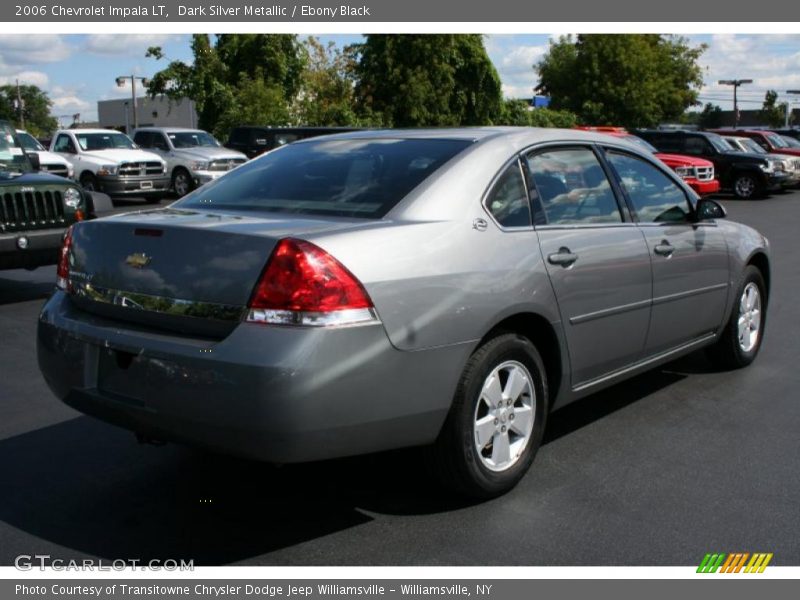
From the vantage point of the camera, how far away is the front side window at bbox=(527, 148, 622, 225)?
4461 mm

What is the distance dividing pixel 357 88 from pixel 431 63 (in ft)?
12.6

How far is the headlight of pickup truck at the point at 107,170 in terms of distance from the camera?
68.5ft

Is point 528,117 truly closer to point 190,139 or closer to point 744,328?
point 190,139

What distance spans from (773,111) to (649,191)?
9591 centimetres

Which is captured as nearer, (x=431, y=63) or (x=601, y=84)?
(x=431, y=63)

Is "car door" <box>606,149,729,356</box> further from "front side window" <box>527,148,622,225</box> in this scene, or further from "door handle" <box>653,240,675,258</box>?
"front side window" <box>527,148,622,225</box>

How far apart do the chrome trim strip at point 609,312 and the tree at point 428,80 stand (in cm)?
3096

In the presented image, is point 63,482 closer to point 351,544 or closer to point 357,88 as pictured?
point 351,544

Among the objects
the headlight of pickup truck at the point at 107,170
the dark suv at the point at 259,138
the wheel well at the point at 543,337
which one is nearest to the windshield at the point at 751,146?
the dark suv at the point at 259,138

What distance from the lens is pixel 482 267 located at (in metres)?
3.84

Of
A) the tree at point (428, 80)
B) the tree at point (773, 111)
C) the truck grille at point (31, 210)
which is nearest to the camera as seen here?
the truck grille at point (31, 210)

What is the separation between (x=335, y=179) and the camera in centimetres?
429

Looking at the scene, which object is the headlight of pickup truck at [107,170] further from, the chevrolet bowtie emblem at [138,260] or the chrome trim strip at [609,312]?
the chevrolet bowtie emblem at [138,260]
